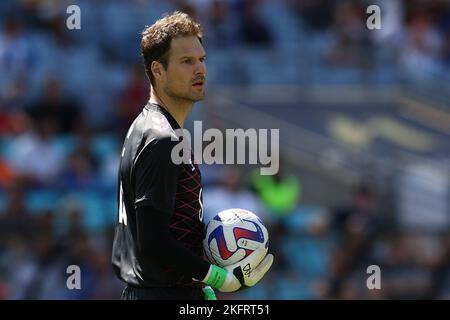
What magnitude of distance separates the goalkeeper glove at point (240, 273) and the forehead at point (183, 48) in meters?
0.99

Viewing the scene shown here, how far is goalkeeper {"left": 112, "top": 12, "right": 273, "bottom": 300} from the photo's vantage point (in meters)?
4.80

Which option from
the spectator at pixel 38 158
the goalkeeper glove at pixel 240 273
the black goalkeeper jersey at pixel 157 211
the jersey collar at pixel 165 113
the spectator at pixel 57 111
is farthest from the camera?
the spectator at pixel 57 111

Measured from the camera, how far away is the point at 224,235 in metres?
5.16

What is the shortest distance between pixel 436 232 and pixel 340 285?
5.12 feet

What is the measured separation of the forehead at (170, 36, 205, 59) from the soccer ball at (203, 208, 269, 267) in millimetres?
804

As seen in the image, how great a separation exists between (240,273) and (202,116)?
→ 8.65 meters

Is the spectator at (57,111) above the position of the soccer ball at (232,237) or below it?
above

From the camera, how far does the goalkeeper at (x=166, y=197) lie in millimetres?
4797

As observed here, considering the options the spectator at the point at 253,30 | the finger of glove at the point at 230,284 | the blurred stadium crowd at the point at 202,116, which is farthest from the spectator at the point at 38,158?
the finger of glove at the point at 230,284

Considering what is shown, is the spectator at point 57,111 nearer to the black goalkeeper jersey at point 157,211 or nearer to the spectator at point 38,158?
the spectator at point 38,158

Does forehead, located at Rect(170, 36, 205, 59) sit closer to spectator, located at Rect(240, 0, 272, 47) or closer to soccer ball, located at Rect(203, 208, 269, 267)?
soccer ball, located at Rect(203, 208, 269, 267)

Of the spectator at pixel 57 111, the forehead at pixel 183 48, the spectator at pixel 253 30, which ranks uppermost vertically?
the spectator at pixel 253 30
